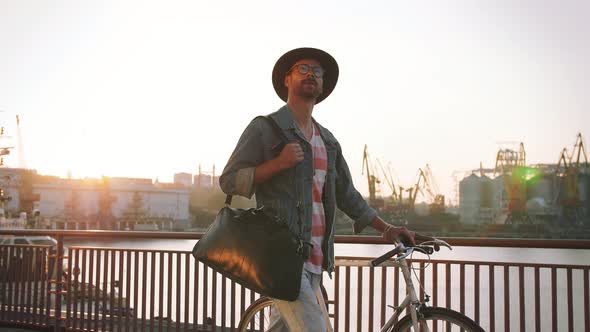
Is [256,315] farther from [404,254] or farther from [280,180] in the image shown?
[280,180]

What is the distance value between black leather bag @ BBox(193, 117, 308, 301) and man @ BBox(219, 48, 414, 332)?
0.06m

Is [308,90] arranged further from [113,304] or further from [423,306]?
[113,304]

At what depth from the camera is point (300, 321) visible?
2.36m

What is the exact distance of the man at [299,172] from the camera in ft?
7.70

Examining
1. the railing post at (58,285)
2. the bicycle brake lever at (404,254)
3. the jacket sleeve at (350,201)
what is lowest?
the railing post at (58,285)

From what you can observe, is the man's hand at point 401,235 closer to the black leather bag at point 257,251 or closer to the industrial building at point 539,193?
the black leather bag at point 257,251

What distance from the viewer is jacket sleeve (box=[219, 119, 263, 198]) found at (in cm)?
235

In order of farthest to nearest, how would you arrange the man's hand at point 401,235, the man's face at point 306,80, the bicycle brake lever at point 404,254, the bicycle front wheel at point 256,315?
the bicycle front wheel at point 256,315 → the man's hand at point 401,235 → the bicycle brake lever at point 404,254 → the man's face at point 306,80

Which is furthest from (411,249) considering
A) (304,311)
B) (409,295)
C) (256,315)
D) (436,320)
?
(256,315)

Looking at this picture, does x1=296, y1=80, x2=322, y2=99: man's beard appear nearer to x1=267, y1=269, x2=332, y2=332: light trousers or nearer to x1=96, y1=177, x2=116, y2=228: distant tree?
x1=267, y1=269, x2=332, y2=332: light trousers

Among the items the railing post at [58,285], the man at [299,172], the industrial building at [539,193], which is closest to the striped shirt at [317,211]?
the man at [299,172]

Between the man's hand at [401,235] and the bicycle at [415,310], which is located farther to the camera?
the man's hand at [401,235]

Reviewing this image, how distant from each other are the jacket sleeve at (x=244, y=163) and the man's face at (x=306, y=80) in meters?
0.21

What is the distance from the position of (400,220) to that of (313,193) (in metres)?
90.7
